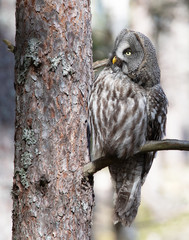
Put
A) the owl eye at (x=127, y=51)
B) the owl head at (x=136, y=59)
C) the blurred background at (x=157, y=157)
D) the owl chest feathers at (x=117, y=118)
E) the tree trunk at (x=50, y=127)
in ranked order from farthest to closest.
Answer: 1. the blurred background at (x=157, y=157)
2. the owl eye at (x=127, y=51)
3. the owl head at (x=136, y=59)
4. the owl chest feathers at (x=117, y=118)
5. the tree trunk at (x=50, y=127)

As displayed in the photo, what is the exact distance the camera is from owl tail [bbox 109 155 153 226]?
305 cm

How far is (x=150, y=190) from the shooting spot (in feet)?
25.8

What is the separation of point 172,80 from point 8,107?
216 inches

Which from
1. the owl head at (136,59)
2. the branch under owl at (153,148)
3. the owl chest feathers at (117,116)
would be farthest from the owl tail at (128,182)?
the branch under owl at (153,148)

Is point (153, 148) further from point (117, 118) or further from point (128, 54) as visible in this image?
point (128, 54)

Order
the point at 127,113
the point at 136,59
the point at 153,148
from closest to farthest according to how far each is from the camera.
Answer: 1. the point at 153,148
2. the point at 127,113
3. the point at 136,59

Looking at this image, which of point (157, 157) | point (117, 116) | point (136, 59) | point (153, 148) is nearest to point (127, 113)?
point (117, 116)

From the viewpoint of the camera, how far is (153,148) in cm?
218

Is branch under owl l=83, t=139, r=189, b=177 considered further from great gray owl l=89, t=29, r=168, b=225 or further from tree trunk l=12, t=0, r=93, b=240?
great gray owl l=89, t=29, r=168, b=225

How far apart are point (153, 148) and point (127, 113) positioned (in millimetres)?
579

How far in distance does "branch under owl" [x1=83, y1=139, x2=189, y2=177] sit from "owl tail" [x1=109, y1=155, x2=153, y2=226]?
733 millimetres

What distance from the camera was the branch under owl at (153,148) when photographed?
6.65 ft

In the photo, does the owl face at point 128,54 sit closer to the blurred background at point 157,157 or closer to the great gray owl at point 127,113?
the great gray owl at point 127,113

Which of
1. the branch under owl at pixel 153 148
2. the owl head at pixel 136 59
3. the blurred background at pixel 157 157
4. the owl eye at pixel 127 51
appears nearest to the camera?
the branch under owl at pixel 153 148
